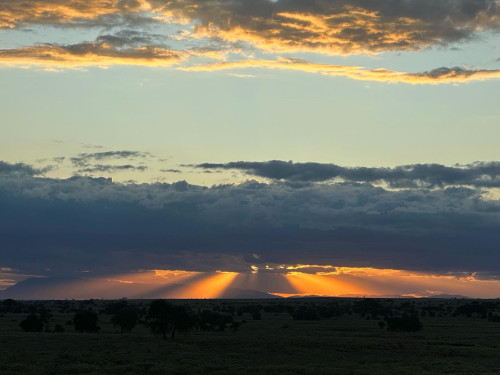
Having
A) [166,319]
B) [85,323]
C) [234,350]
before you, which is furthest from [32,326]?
[234,350]

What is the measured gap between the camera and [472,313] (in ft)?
590

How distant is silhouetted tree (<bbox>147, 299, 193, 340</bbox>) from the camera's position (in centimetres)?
9838

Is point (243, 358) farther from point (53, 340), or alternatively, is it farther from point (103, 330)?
point (103, 330)

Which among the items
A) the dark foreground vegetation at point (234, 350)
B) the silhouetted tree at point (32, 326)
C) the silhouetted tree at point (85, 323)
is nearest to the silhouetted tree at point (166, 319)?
the dark foreground vegetation at point (234, 350)

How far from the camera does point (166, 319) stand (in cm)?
9838

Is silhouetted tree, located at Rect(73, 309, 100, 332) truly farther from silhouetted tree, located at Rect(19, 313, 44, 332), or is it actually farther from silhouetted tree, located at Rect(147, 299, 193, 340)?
silhouetted tree, located at Rect(147, 299, 193, 340)

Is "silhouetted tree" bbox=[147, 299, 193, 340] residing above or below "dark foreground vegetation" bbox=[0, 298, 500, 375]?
above

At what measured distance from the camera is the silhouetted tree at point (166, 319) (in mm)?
98375

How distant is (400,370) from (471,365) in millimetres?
8468

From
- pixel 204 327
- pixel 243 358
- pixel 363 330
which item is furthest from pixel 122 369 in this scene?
pixel 363 330

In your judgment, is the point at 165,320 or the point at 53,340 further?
the point at 165,320

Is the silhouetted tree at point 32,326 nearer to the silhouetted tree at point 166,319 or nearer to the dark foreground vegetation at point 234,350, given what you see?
the dark foreground vegetation at point 234,350

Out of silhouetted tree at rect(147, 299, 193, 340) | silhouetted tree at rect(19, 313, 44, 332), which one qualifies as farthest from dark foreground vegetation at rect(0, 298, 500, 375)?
silhouetted tree at rect(19, 313, 44, 332)

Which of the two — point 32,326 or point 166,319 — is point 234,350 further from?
point 32,326
